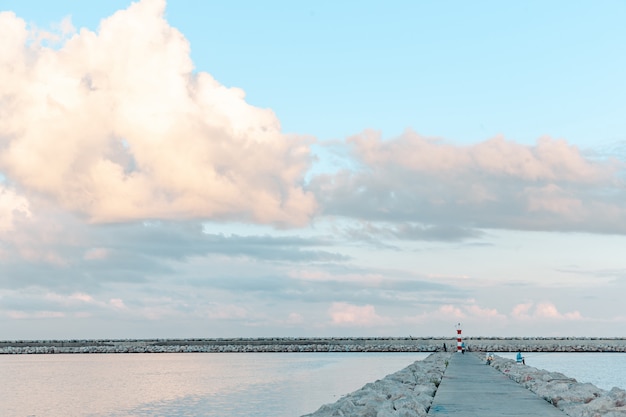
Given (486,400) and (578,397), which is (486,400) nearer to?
(486,400)

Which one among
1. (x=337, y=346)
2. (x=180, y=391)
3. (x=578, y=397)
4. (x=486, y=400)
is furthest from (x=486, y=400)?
(x=337, y=346)

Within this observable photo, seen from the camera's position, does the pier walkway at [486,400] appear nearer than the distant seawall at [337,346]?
Yes

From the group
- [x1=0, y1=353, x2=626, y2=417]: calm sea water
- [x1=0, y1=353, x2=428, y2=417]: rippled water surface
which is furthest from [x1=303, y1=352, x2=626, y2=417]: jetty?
[x1=0, y1=353, x2=626, y2=417]: calm sea water

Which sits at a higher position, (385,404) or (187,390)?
(187,390)

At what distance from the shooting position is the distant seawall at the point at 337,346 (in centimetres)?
7675

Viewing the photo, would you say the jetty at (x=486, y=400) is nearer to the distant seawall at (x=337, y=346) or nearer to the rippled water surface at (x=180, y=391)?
the rippled water surface at (x=180, y=391)

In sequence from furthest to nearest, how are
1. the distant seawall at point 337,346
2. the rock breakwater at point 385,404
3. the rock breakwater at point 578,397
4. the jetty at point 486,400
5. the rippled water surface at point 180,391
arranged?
the distant seawall at point 337,346
the rippled water surface at point 180,391
the rock breakwater at point 385,404
the jetty at point 486,400
the rock breakwater at point 578,397

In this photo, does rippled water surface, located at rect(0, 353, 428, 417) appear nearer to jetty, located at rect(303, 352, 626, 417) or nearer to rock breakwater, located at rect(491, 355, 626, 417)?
jetty, located at rect(303, 352, 626, 417)

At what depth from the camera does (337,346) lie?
84.9 metres

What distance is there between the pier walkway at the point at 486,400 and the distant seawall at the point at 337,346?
45.7 meters

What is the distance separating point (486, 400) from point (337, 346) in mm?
69334

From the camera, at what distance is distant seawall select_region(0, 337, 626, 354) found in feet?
252

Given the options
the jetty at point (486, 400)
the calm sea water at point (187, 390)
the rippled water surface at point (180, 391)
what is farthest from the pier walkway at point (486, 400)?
the calm sea water at point (187, 390)

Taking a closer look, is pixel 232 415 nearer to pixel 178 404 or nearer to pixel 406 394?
pixel 178 404
